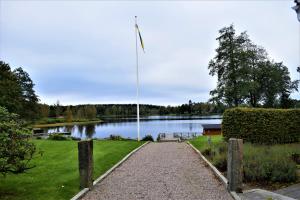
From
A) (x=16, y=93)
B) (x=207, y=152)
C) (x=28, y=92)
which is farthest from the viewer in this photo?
(x=28, y=92)

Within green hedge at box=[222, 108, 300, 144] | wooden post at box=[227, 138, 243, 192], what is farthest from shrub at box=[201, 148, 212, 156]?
wooden post at box=[227, 138, 243, 192]

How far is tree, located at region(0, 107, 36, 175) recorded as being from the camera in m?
9.62

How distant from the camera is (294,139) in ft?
89.8

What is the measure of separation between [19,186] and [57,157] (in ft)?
22.4

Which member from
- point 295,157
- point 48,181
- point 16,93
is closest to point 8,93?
point 16,93

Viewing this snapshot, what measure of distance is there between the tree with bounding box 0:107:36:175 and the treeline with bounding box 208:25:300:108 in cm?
3692

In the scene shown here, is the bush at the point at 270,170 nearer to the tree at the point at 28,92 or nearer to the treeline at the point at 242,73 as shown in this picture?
the treeline at the point at 242,73

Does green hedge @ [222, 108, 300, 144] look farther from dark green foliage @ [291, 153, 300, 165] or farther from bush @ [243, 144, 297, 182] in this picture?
bush @ [243, 144, 297, 182]

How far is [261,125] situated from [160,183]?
635 inches

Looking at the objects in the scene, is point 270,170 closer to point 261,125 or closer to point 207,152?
point 207,152

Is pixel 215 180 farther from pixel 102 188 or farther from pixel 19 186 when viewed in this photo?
pixel 19 186

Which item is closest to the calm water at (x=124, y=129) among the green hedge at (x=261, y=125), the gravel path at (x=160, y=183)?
the green hedge at (x=261, y=125)

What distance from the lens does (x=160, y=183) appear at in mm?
11688

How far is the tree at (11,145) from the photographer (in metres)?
9.62
